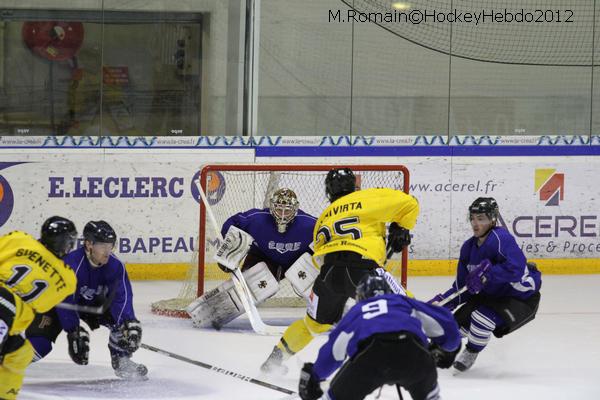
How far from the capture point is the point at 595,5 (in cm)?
918

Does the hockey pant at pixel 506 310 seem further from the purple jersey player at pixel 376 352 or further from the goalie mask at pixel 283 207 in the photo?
the purple jersey player at pixel 376 352

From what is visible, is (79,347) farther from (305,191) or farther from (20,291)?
(305,191)

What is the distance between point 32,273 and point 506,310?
2.39m

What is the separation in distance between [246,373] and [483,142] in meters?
3.94

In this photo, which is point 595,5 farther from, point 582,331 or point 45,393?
point 45,393

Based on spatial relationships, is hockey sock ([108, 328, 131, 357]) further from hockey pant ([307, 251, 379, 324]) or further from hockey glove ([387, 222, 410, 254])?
hockey glove ([387, 222, 410, 254])

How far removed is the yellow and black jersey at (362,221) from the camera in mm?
5004

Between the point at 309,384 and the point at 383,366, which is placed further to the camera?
the point at 309,384

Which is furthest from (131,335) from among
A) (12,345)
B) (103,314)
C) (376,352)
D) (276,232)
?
(376,352)

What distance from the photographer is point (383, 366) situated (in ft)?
11.7

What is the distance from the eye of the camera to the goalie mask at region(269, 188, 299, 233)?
636cm

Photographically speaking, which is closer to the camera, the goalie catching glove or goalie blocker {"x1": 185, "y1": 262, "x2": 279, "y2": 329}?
the goalie catching glove

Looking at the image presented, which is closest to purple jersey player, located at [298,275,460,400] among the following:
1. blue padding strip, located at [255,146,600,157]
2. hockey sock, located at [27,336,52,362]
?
hockey sock, located at [27,336,52,362]

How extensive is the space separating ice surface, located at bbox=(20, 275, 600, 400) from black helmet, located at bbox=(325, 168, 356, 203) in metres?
0.85
